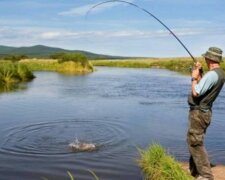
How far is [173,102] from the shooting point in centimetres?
2283

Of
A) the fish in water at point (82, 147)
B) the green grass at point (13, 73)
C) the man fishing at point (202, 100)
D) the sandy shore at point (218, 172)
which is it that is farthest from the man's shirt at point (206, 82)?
the green grass at point (13, 73)

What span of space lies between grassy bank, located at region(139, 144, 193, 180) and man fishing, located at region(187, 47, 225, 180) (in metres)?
0.31

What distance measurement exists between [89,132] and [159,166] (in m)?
6.05

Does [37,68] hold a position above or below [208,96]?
below

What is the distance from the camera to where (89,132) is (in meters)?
14.0

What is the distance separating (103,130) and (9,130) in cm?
263

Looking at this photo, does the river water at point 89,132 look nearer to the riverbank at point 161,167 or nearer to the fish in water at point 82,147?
the fish in water at point 82,147

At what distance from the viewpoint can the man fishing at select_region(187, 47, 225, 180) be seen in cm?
701

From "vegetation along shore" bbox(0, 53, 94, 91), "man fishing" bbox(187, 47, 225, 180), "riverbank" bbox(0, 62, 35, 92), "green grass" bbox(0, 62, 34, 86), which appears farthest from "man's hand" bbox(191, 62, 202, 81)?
"green grass" bbox(0, 62, 34, 86)

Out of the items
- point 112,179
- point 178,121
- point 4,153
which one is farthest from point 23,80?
point 112,179

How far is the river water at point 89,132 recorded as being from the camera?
959cm

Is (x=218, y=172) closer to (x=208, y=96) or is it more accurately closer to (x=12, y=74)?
(x=208, y=96)

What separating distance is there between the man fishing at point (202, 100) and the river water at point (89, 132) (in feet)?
5.31


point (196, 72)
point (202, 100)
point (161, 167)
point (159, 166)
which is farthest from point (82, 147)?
point (196, 72)
